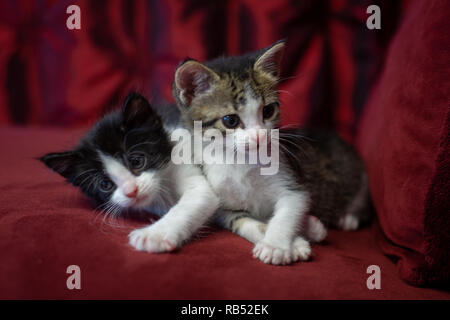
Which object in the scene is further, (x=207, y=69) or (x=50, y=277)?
(x=207, y=69)

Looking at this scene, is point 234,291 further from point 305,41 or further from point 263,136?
point 305,41

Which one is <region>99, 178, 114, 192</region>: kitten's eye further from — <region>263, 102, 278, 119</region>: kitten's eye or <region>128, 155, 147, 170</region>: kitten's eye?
<region>263, 102, 278, 119</region>: kitten's eye

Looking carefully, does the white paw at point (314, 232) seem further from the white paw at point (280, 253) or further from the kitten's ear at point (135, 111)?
the kitten's ear at point (135, 111)

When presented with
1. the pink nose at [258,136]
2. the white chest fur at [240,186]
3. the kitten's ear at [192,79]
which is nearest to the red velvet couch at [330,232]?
the white chest fur at [240,186]

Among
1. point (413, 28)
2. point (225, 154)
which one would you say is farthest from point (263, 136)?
point (413, 28)

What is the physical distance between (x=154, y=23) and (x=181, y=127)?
1.04m

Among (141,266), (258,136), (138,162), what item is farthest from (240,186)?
(141,266)

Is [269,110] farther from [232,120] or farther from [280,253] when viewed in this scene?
[280,253]

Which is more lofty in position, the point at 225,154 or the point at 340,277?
the point at 225,154

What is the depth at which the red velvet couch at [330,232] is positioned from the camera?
83 cm

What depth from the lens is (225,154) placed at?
121cm

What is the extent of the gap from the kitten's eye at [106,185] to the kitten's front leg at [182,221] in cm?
20

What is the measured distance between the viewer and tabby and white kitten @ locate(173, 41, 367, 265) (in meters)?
1.13

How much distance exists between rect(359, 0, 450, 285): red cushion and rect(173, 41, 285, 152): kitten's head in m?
0.38
